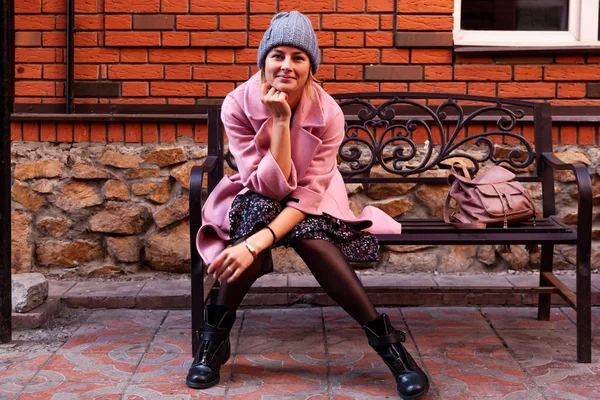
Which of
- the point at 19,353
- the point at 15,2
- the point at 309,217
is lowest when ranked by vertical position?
the point at 19,353

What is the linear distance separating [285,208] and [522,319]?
1.62 meters

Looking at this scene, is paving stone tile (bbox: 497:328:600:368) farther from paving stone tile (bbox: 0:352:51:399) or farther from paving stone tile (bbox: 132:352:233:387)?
paving stone tile (bbox: 0:352:51:399)

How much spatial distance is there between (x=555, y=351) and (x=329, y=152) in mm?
1352

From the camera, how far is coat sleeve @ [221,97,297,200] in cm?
312

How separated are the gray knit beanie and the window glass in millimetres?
2004

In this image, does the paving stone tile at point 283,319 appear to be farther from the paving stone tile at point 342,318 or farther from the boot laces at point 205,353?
the boot laces at point 205,353

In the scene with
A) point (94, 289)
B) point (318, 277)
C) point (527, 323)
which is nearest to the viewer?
point (318, 277)

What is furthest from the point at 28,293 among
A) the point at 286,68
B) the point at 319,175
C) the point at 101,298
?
the point at 286,68

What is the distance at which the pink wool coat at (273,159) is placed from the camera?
10.5 feet

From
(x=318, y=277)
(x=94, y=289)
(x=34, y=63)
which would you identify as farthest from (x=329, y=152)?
(x=34, y=63)

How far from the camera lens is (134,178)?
15.8 feet

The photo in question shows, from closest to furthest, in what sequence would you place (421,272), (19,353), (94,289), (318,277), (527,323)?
(318,277)
(19,353)
(527,323)
(94,289)
(421,272)

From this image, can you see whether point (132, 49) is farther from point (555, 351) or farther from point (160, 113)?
point (555, 351)

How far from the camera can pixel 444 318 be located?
416 cm
